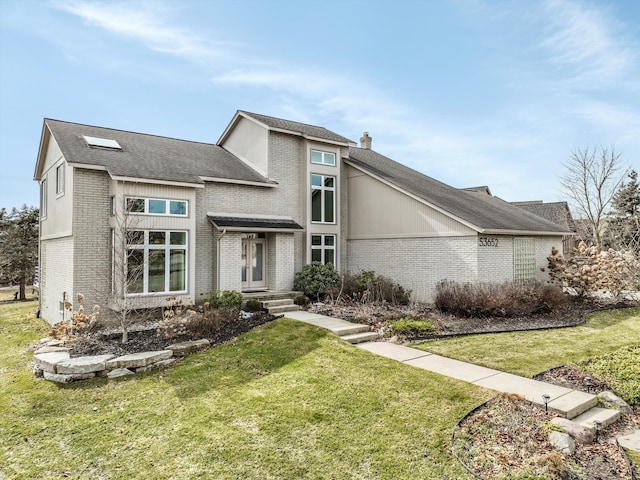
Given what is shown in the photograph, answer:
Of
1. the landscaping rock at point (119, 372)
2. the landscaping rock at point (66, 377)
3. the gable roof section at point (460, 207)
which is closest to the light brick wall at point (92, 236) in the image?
the landscaping rock at point (66, 377)

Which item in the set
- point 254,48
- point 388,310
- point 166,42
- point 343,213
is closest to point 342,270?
point 343,213

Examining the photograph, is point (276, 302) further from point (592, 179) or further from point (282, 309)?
point (592, 179)

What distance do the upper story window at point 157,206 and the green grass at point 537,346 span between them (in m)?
8.11

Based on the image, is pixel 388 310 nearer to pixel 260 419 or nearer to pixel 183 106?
pixel 260 419

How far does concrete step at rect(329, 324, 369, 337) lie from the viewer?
946 cm

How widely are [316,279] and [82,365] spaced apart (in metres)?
8.85

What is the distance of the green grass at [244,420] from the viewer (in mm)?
4383

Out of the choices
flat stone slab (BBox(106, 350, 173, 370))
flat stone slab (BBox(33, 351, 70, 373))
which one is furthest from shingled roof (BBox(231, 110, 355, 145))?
flat stone slab (BBox(33, 351, 70, 373))

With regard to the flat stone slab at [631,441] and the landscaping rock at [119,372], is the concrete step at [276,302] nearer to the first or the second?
the landscaping rock at [119,372]

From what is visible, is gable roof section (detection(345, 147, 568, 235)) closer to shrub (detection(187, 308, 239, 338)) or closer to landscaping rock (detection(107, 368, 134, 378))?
shrub (detection(187, 308, 239, 338))

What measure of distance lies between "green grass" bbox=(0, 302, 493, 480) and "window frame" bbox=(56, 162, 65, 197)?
6572 mm

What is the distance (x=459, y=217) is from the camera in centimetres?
1344

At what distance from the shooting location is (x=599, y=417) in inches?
213

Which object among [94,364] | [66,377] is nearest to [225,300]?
[94,364]
